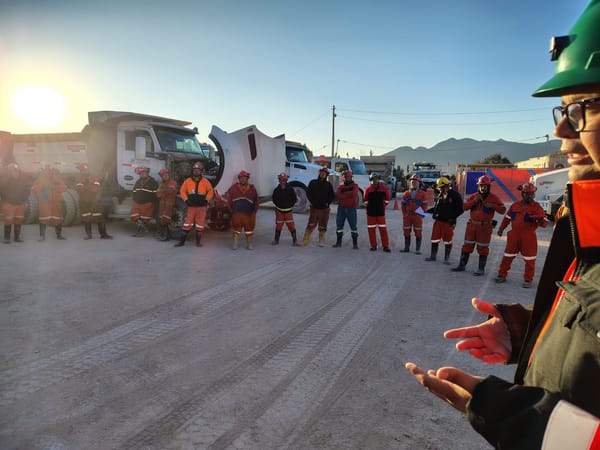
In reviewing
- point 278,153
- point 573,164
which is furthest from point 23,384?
point 278,153

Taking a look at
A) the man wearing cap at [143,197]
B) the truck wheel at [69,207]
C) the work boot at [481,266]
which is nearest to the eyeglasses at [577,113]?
the work boot at [481,266]

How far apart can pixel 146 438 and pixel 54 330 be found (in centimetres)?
226

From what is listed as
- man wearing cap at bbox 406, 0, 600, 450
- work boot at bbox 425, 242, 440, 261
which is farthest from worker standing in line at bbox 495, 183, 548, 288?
man wearing cap at bbox 406, 0, 600, 450

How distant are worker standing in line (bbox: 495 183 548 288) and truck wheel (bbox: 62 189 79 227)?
10.5 m

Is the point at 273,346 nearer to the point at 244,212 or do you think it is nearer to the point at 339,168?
the point at 244,212

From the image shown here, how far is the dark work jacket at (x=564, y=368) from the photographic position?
2.62 feet

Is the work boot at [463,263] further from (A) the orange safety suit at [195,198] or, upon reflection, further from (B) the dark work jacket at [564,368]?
(B) the dark work jacket at [564,368]

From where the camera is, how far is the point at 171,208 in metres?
9.19

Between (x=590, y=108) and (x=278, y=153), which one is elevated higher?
(x=278, y=153)

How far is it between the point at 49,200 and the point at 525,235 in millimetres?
10202

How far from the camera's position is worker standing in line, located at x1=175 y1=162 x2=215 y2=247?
865 centimetres

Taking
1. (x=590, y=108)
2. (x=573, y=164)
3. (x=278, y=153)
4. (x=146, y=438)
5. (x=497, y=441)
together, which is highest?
(x=278, y=153)

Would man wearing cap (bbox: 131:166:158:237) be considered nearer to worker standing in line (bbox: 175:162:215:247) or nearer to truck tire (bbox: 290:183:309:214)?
worker standing in line (bbox: 175:162:215:247)

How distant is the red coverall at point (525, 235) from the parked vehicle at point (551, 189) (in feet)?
22.9
